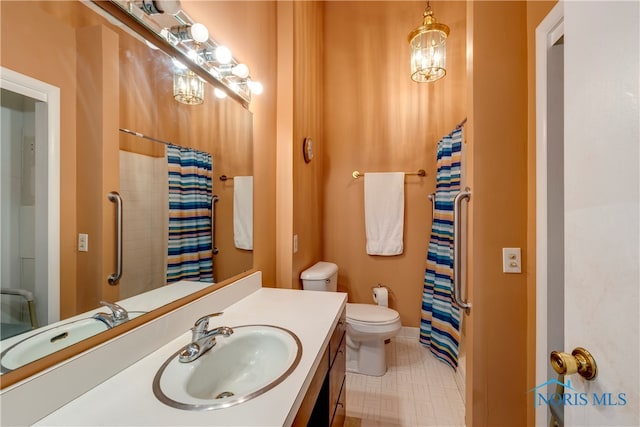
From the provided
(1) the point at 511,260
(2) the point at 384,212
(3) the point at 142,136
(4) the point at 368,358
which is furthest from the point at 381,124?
(3) the point at 142,136

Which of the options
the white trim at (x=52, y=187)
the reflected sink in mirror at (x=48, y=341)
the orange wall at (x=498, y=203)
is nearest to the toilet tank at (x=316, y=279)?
the orange wall at (x=498, y=203)

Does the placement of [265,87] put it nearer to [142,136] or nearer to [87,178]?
[142,136]

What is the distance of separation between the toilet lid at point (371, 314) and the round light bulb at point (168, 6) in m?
1.99

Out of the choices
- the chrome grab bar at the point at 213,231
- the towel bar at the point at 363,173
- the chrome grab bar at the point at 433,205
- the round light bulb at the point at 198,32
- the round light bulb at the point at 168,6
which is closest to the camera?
the round light bulb at the point at 168,6

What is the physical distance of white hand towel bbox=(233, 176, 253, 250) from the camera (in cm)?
142

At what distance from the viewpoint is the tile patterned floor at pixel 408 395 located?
1.67 metres

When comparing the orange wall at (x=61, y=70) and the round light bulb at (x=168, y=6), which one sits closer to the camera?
the orange wall at (x=61, y=70)

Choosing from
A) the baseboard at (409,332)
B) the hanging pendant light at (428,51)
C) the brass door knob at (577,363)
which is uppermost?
the hanging pendant light at (428,51)

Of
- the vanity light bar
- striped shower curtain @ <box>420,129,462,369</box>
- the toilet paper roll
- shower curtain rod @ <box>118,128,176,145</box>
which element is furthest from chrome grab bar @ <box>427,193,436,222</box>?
shower curtain rod @ <box>118,128,176,145</box>

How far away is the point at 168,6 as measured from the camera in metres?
0.90

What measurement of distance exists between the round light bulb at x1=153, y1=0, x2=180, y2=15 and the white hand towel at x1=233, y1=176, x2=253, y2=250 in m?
0.70

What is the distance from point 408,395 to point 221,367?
4.94ft

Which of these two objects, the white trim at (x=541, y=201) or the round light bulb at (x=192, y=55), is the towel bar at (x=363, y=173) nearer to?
the white trim at (x=541, y=201)

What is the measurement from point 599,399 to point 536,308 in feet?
2.55
